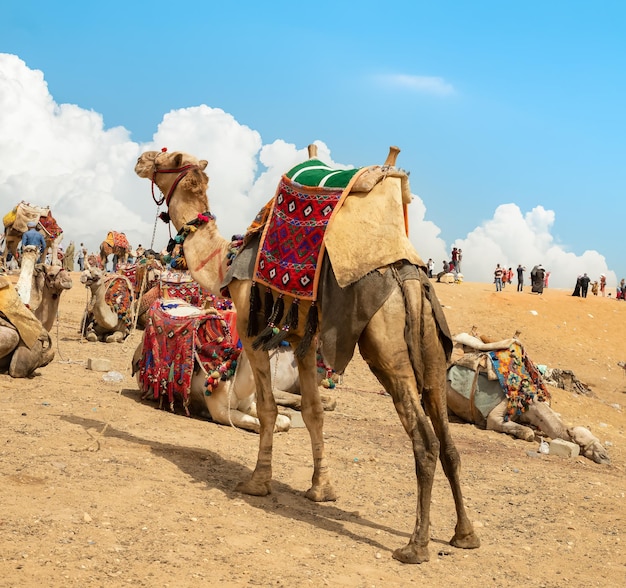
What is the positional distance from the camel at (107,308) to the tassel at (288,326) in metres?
8.82

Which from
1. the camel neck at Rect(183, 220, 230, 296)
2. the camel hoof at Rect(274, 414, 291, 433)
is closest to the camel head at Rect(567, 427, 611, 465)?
the camel hoof at Rect(274, 414, 291, 433)

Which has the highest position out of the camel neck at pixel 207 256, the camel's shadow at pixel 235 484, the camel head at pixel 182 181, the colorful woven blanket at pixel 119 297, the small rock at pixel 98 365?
the camel head at pixel 182 181

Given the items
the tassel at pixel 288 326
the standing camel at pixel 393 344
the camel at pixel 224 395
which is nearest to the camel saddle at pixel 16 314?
the camel at pixel 224 395

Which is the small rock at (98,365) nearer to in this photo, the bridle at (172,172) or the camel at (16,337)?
the camel at (16,337)

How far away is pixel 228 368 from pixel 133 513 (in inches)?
138

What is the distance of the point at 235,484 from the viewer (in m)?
6.39

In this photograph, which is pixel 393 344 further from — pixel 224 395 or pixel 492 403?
pixel 492 403

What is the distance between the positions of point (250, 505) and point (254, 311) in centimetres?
156

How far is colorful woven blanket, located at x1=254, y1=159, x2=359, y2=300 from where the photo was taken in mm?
5605

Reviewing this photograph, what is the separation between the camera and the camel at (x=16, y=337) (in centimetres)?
912

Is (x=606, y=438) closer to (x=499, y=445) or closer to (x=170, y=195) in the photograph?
(x=499, y=445)

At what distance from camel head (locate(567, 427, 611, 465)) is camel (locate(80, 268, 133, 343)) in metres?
8.35

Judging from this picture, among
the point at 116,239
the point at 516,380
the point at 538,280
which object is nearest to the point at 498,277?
the point at 538,280

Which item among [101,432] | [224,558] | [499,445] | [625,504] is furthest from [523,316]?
[224,558]
